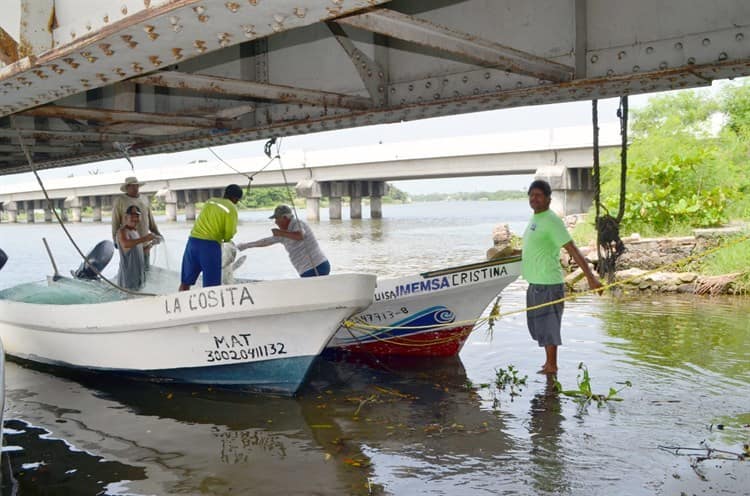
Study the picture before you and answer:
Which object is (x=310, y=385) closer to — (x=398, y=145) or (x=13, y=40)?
(x=13, y=40)

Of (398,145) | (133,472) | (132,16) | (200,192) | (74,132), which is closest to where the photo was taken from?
(132,16)

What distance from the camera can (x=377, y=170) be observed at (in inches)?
1753

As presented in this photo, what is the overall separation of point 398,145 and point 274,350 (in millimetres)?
34663

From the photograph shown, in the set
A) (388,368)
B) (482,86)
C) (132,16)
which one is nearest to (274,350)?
(388,368)

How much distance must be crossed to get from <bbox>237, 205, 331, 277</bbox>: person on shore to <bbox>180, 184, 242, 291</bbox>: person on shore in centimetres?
87

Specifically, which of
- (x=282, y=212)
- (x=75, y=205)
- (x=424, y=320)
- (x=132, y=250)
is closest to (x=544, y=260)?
(x=424, y=320)

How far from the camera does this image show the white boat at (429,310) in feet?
30.5

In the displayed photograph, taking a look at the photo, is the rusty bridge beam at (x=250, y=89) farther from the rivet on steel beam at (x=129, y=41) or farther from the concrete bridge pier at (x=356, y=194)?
the concrete bridge pier at (x=356, y=194)

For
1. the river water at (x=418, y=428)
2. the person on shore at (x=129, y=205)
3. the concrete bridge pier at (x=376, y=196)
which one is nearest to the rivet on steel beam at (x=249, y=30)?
the river water at (x=418, y=428)

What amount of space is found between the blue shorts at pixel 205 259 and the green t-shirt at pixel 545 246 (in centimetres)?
367

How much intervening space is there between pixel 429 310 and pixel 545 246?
230 cm

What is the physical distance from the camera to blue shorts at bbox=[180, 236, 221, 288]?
8672mm

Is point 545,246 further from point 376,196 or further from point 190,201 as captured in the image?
point 190,201

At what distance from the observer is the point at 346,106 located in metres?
7.58
